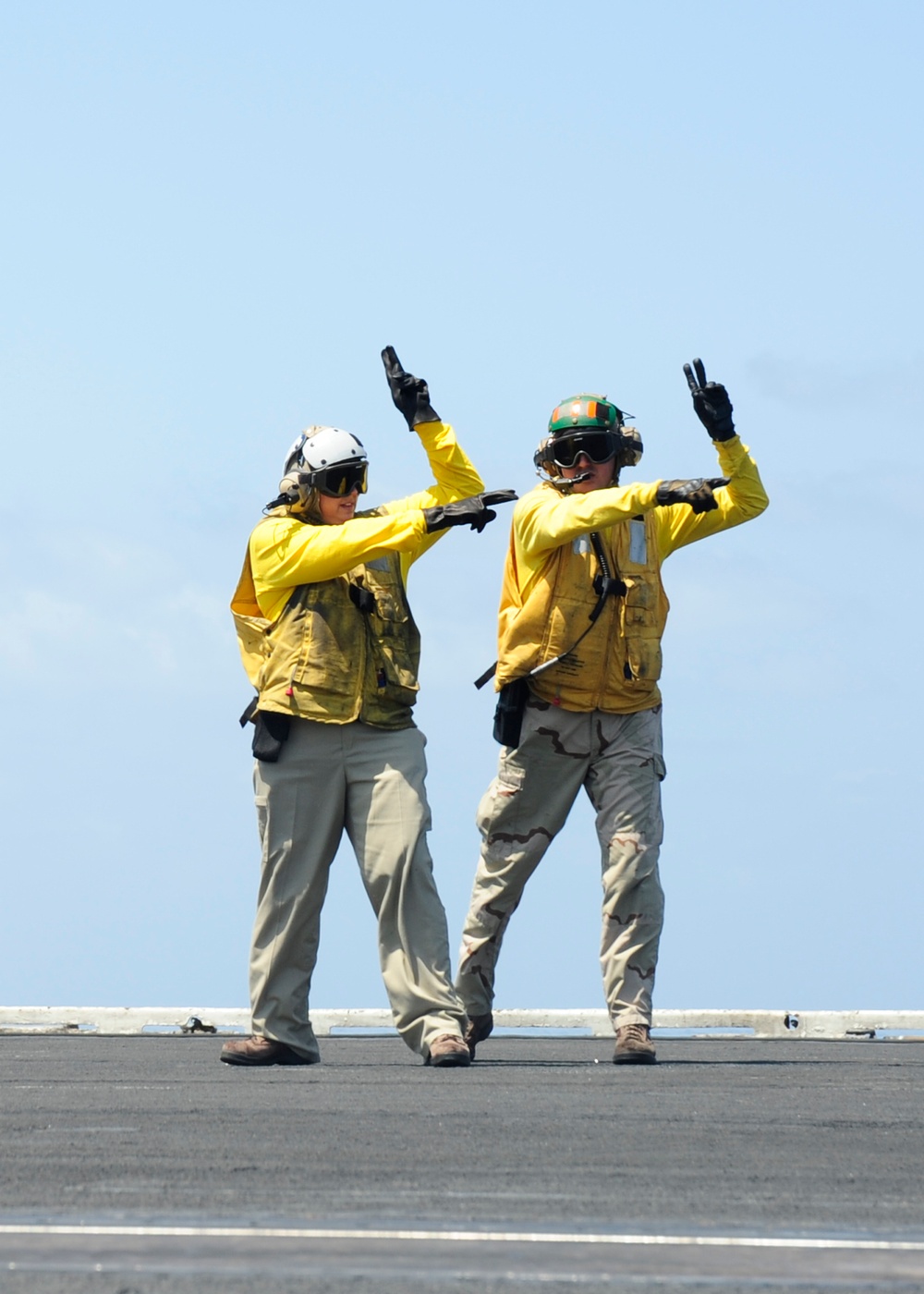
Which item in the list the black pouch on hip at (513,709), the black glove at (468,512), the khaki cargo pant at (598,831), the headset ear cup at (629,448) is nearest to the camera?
the black glove at (468,512)

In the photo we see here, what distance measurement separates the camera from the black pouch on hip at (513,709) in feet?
25.5

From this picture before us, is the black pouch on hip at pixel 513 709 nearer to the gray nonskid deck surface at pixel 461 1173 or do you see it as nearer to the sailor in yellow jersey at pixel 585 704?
the sailor in yellow jersey at pixel 585 704

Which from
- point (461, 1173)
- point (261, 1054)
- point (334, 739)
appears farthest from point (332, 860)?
point (461, 1173)

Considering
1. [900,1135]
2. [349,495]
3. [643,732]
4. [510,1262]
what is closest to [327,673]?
[349,495]

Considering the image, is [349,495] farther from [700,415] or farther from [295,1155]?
[295,1155]

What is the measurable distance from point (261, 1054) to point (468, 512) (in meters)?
2.03

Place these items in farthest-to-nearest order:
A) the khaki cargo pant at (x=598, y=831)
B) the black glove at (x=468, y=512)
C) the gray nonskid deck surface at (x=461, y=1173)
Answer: the khaki cargo pant at (x=598, y=831)
the black glove at (x=468, y=512)
the gray nonskid deck surface at (x=461, y=1173)

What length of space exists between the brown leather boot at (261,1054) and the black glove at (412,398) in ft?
7.19

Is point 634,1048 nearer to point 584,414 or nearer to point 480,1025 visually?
point 480,1025

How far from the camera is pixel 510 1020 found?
1005 cm

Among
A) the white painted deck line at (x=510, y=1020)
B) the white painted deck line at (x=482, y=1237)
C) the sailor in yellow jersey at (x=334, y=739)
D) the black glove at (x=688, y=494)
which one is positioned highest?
the black glove at (x=688, y=494)

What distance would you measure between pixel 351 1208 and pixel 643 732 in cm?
453

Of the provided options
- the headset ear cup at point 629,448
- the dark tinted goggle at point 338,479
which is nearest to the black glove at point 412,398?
the dark tinted goggle at point 338,479

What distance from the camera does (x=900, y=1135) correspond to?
468 cm
